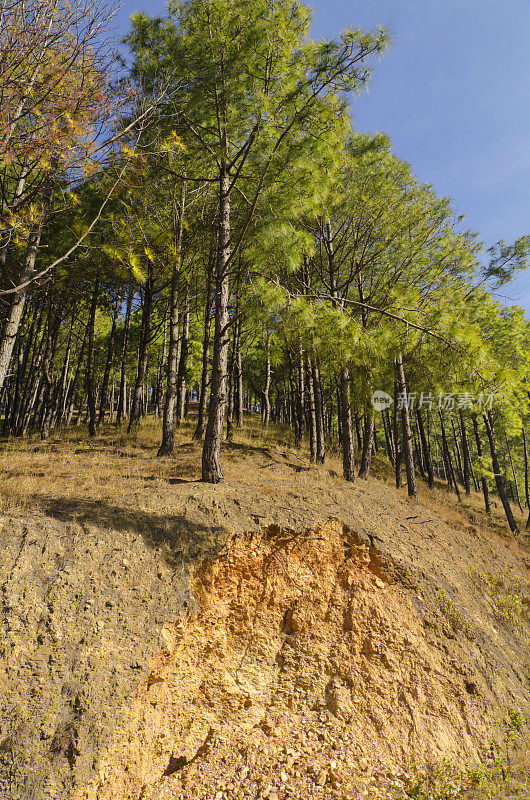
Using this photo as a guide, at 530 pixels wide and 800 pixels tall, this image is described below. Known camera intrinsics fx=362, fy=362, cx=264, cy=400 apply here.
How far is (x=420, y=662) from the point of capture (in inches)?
257

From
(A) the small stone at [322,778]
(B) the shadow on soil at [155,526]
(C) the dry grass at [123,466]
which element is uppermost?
(C) the dry grass at [123,466]

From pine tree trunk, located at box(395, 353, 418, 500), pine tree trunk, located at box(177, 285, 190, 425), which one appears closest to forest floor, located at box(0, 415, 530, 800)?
pine tree trunk, located at box(395, 353, 418, 500)

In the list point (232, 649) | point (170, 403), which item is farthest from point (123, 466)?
point (232, 649)

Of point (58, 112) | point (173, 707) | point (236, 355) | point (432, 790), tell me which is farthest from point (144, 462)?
point (236, 355)

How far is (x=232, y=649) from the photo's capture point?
536 cm

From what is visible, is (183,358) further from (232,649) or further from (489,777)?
(489,777)

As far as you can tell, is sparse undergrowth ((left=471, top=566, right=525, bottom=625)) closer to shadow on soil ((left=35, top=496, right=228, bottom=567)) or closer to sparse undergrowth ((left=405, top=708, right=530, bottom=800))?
sparse undergrowth ((left=405, top=708, right=530, bottom=800))

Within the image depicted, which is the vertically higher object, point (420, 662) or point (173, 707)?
point (173, 707)

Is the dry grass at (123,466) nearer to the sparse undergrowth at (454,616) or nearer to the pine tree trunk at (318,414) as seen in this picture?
A: the pine tree trunk at (318,414)

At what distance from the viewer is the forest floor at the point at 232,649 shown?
152 inches

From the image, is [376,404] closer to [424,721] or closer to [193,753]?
[424,721]

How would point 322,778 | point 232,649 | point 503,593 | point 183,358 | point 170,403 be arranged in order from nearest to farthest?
point 322,778, point 232,649, point 503,593, point 170,403, point 183,358

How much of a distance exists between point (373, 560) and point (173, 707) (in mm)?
4496

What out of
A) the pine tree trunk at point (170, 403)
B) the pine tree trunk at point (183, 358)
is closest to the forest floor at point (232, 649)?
the pine tree trunk at point (170, 403)
